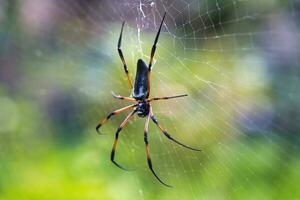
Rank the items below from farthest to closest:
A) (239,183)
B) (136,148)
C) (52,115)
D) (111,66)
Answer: (52,115) < (111,66) < (136,148) < (239,183)

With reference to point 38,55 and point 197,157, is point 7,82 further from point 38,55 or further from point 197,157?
point 197,157

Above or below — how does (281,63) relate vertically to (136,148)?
above

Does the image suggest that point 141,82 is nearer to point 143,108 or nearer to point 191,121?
point 143,108

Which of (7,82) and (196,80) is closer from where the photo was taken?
(196,80)

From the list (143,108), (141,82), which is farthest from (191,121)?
(141,82)

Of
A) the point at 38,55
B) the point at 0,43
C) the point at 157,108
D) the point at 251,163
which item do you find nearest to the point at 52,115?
the point at 38,55

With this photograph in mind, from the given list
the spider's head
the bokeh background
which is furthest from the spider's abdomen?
the bokeh background

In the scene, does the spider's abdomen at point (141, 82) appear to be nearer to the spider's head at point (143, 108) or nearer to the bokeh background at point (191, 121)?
the spider's head at point (143, 108)
